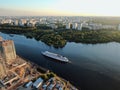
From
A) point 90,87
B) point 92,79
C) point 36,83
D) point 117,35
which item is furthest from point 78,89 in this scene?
point 117,35

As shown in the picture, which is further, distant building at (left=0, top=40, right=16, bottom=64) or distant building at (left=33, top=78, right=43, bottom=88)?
distant building at (left=0, top=40, right=16, bottom=64)

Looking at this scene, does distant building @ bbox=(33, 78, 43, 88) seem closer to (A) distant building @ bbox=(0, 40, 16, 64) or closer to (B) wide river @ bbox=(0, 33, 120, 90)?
(B) wide river @ bbox=(0, 33, 120, 90)

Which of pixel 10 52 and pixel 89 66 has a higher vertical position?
pixel 10 52

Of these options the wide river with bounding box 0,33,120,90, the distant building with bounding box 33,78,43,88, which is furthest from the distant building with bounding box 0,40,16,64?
the distant building with bounding box 33,78,43,88

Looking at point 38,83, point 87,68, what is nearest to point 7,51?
point 38,83

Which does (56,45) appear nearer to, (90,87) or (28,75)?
Result: (28,75)

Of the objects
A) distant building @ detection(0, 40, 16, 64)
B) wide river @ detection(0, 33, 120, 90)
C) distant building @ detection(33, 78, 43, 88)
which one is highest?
distant building @ detection(0, 40, 16, 64)

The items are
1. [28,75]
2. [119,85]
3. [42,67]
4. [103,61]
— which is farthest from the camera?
[103,61]

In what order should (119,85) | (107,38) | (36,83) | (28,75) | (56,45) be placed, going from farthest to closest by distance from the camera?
1. (107,38)
2. (56,45)
3. (28,75)
4. (119,85)
5. (36,83)
